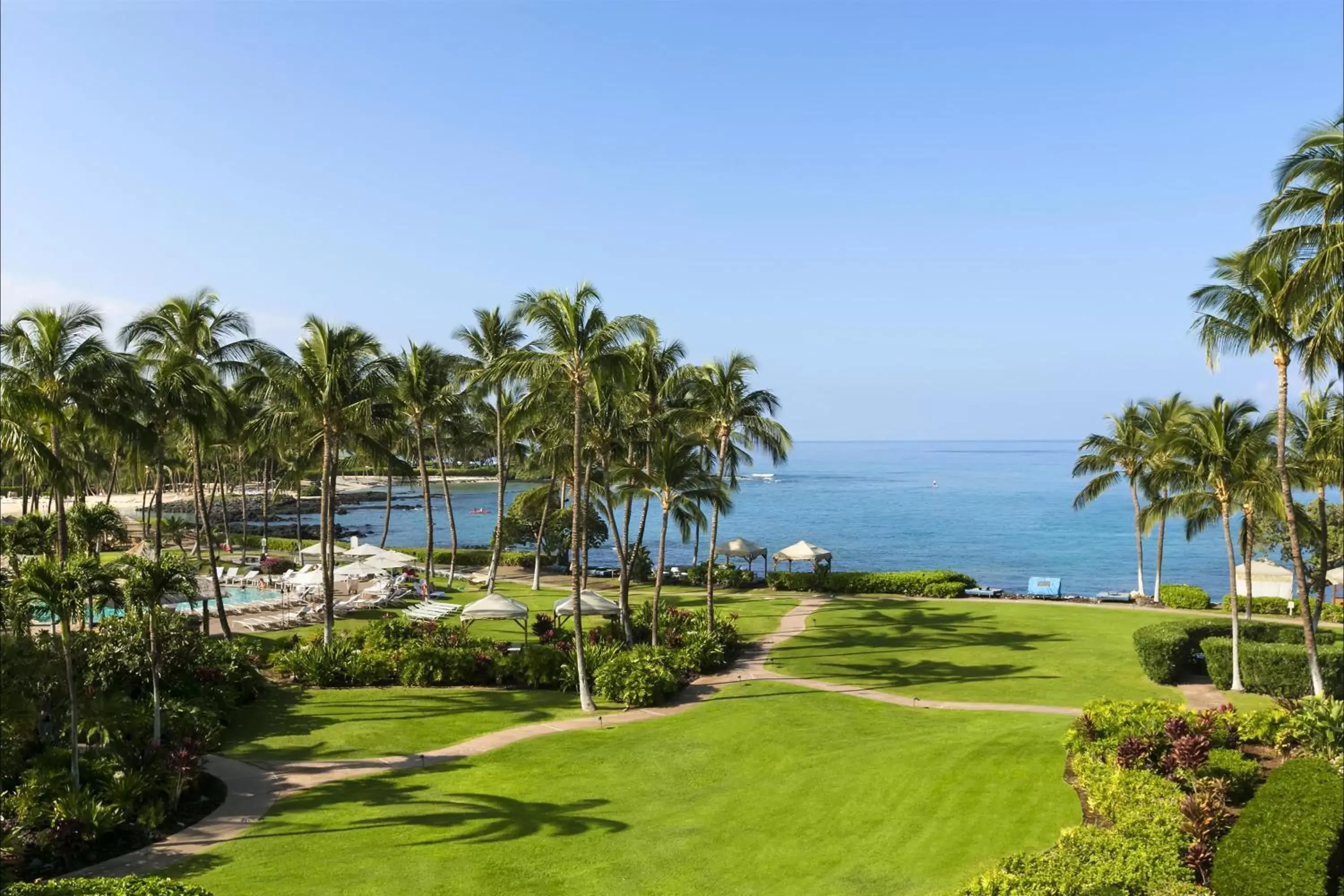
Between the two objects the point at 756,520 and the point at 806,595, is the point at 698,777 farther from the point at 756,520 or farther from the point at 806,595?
the point at 756,520

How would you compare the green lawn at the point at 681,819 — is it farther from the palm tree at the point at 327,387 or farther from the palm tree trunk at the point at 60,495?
the palm tree at the point at 327,387

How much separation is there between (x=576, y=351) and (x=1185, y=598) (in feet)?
115

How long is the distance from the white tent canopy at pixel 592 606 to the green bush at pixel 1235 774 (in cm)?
1837

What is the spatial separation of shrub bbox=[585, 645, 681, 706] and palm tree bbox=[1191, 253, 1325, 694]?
54.2 feet

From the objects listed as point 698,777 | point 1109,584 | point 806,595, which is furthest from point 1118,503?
point 698,777

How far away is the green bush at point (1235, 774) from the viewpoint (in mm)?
13812

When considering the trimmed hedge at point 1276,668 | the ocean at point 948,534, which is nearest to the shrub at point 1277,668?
the trimmed hedge at point 1276,668

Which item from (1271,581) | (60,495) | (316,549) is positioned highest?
(60,495)

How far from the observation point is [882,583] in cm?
4588

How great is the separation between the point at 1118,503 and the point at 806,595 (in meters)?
162

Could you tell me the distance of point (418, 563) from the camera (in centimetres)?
4988

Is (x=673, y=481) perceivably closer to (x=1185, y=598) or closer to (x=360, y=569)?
(x=360, y=569)

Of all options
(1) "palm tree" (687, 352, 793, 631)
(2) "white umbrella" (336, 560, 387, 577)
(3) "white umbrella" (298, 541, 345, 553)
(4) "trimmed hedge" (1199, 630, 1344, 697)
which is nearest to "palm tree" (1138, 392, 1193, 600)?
(4) "trimmed hedge" (1199, 630, 1344, 697)

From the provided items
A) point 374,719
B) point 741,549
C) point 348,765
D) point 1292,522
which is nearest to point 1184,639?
point 1292,522
